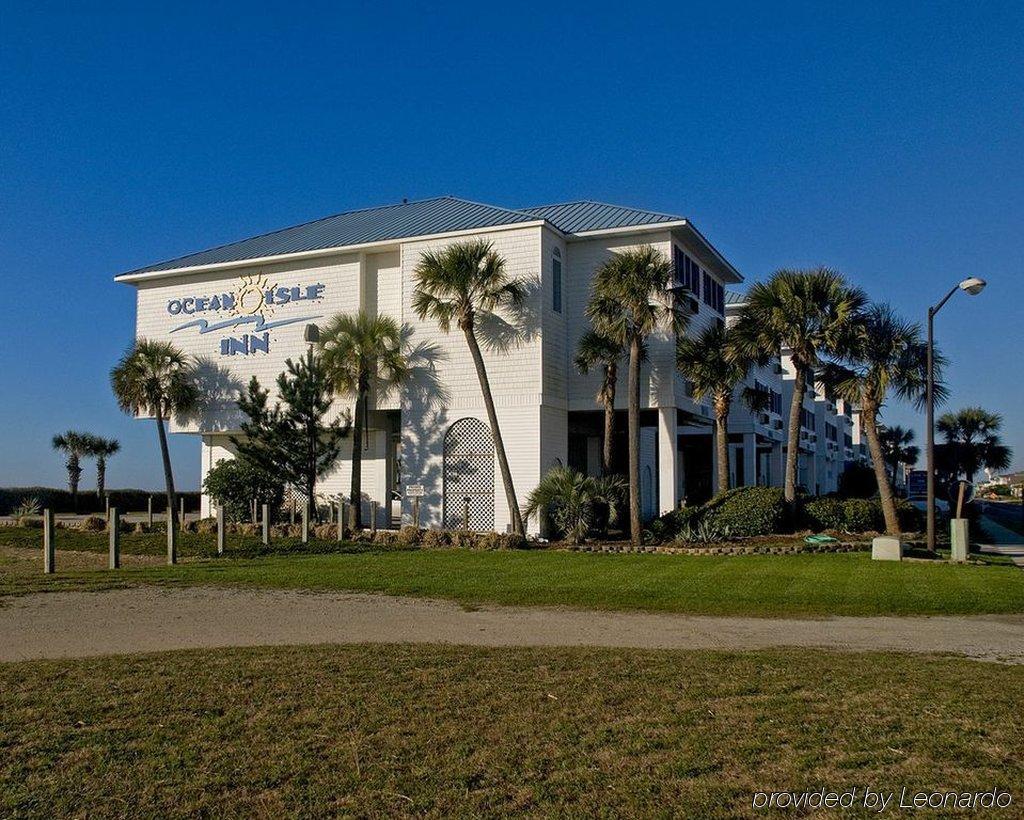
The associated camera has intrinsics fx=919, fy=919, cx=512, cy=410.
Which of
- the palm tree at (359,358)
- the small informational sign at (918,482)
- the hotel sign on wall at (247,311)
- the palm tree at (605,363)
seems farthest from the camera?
the small informational sign at (918,482)

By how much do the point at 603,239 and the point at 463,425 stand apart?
24.5 feet

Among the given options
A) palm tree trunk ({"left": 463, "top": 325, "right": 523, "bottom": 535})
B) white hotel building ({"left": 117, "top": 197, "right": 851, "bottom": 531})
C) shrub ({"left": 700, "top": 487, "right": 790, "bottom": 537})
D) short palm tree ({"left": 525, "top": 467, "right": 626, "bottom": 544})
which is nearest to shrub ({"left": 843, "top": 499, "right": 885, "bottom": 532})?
shrub ({"left": 700, "top": 487, "right": 790, "bottom": 537})

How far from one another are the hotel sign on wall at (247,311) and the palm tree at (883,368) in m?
17.6

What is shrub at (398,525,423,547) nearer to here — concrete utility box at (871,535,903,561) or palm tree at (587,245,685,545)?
palm tree at (587,245,685,545)

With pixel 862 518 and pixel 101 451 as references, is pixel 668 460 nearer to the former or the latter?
pixel 862 518

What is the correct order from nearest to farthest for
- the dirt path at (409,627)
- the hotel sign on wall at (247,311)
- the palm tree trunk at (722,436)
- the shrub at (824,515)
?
the dirt path at (409,627) < the shrub at (824,515) < the palm tree trunk at (722,436) < the hotel sign on wall at (247,311)

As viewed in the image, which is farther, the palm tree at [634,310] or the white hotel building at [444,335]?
the white hotel building at [444,335]

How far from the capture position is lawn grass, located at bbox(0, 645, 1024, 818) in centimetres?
508

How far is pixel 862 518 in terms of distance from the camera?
86.3ft

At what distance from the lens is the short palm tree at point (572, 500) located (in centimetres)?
2559

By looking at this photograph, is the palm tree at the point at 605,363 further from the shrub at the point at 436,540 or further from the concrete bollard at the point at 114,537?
the concrete bollard at the point at 114,537

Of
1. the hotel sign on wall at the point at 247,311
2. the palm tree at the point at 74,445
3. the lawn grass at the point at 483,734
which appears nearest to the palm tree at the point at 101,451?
the palm tree at the point at 74,445

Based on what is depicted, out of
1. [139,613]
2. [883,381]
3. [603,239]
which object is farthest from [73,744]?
[603,239]

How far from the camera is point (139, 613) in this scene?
12.3 metres
